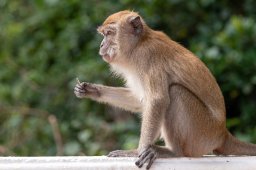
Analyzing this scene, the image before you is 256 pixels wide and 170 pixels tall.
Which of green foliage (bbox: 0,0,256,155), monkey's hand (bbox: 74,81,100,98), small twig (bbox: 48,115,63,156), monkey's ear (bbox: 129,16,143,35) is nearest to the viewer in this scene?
monkey's ear (bbox: 129,16,143,35)

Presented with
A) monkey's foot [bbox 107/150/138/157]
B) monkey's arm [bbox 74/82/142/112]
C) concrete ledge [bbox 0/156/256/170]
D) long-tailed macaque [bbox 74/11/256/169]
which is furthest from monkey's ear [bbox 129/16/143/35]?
concrete ledge [bbox 0/156/256/170]

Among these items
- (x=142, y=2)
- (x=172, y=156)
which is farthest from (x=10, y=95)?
(x=172, y=156)

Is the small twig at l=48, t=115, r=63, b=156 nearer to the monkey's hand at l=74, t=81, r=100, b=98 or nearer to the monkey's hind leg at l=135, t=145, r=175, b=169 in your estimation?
the monkey's hand at l=74, t=81, r=100, b=98

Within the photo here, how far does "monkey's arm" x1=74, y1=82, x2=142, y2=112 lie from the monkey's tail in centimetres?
89

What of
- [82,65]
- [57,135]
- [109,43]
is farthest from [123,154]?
[82,65]

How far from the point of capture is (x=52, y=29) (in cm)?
1130

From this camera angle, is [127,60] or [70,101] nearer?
[127,60]

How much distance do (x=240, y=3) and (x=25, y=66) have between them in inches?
125

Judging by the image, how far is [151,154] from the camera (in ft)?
18.4

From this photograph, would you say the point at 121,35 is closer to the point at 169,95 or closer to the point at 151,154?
the point at 169,95

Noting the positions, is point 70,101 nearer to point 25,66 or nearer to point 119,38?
point 25,66

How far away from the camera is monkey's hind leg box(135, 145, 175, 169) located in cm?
549

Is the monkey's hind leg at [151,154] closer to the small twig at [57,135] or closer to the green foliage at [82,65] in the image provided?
the green foliage at [82,65]

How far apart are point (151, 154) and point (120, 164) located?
0.35 meters
